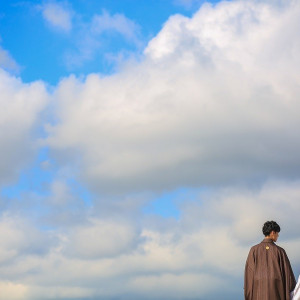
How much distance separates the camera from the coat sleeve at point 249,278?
18.0m

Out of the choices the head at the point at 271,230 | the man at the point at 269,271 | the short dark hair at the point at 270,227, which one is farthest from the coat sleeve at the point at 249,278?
the short dark hair at the point at 270,227

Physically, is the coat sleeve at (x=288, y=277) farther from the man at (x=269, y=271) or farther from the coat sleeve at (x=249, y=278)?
the coat sleeve at (x=249, y=278)

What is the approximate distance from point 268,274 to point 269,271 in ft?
0.29

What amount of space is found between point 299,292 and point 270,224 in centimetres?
193

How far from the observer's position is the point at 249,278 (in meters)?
18.1

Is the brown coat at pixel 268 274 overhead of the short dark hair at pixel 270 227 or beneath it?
beneath

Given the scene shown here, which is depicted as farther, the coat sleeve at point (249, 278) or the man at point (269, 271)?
the coat sleeve at point (249, 278)

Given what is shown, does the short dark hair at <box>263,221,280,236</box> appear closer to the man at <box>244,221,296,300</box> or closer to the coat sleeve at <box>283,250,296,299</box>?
the man at <box>244,221,296,300</box>

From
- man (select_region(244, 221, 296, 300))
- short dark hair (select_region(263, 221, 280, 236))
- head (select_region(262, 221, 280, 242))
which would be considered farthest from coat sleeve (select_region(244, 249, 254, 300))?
short dark hair (select_region(263, 221, 280, 236))

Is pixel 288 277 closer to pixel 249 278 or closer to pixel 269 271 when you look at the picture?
pixel 269 271

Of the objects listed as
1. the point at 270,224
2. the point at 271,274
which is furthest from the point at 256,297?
the point at 270,224

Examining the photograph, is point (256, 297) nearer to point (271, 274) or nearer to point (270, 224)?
point (271, 274)

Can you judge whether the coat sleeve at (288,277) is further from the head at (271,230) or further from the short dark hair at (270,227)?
the short dark hair at (270,227)

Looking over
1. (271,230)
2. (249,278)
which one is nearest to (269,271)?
(249,278)
